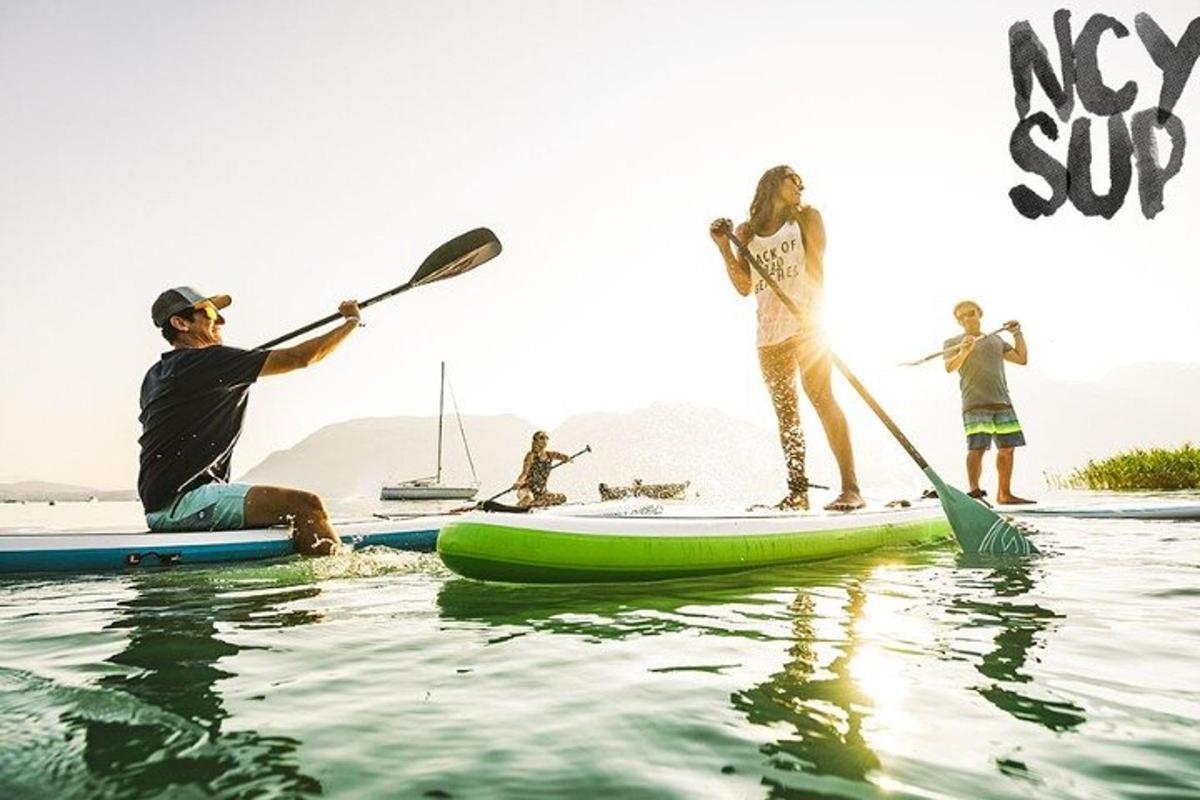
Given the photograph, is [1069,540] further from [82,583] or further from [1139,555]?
[82,583]

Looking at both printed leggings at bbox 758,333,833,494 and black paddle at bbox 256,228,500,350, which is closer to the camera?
printed leggings at bbox 758,333,833,494

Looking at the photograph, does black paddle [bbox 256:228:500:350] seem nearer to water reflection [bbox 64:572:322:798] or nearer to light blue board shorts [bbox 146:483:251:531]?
light blue board shorts [bbox 146:483:251:531]

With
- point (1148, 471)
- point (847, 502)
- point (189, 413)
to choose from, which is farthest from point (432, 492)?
point (847, 502)

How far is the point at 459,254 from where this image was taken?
8086 millimetres

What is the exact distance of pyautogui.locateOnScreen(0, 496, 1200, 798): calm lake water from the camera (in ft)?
5.72

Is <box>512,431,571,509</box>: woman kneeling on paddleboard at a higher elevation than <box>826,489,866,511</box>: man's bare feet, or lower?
higher

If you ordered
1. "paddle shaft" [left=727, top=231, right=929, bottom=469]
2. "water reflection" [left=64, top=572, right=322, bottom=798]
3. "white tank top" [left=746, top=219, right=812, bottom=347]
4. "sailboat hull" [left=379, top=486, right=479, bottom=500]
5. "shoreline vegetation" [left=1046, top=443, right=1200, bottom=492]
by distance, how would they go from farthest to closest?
"sailboat hull" [left=379, top=486, right=479, bottom=500], "shoreline vegetation" [left=1046, top=443, right=1200, bottom=492], "white tank top" [left=746, top=219, right=812, bottom=347], "paddle shaft" [left=727, top=231, right=929, bottom=469], "water reflection" [left=64, top=572, right=322, bottom=798]

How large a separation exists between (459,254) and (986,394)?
702 centimetres

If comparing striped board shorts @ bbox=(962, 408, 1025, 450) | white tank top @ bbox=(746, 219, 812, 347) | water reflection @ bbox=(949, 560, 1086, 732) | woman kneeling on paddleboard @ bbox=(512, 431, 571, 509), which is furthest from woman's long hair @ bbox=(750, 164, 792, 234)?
woman kneeling on paddleboard @ bbox=(512, 431, 571, 509)

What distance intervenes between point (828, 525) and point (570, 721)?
12.5 feet

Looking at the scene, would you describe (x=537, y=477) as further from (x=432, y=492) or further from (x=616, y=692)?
(x=432, y=492)

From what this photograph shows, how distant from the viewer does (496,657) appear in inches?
114

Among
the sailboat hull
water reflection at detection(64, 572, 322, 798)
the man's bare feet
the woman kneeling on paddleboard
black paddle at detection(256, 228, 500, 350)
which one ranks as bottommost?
water reflection at detection(64, 572, 322, 798)

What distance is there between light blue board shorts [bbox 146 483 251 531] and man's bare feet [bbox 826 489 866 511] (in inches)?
192
